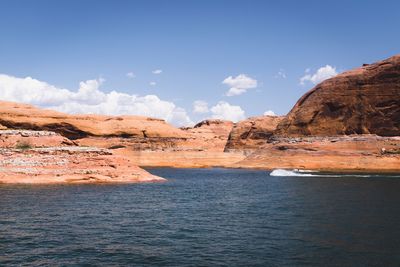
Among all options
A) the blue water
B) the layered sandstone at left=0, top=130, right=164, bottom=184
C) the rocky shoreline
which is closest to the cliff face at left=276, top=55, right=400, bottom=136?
the rocky shoreline

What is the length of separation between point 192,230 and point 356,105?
91370 mm

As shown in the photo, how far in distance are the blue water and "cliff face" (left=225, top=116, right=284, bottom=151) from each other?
10833 centimetres

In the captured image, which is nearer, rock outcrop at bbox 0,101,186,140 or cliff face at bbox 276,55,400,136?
cliff face at bbox 276,55,400,136

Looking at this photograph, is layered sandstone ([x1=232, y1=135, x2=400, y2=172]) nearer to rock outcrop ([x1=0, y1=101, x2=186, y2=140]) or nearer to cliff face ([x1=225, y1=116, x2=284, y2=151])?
cliff face ([x1=225, y1=116, x2=284, y2=151])

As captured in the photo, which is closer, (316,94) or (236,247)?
(236,247)

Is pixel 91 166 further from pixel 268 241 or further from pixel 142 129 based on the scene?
pixel 142 129

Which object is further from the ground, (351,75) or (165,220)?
(351,75)

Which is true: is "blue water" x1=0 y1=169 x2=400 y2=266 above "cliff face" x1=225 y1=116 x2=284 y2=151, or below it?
below

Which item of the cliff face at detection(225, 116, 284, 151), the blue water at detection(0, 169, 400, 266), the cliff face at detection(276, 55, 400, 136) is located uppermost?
the cliff face at detection(276, 55, 400, 136)

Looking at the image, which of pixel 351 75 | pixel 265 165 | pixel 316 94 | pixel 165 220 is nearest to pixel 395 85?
pixel 351 75

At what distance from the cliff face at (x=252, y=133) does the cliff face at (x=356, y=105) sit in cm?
3236

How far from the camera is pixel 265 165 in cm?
10344

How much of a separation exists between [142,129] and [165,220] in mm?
120957

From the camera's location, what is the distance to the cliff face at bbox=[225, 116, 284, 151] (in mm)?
149000
